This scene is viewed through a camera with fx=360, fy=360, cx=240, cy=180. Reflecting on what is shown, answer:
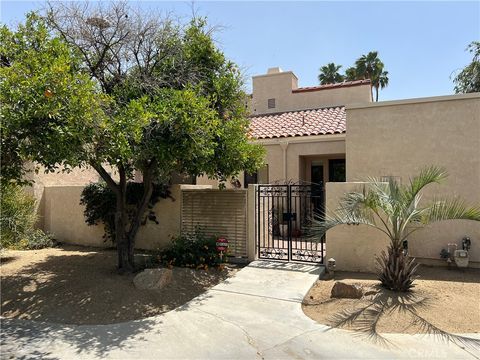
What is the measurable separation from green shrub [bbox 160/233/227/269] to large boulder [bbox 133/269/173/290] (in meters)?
1.40

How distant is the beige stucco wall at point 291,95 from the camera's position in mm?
17406

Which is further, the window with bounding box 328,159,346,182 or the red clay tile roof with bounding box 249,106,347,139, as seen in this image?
the window with bounding box 328,159,346,182

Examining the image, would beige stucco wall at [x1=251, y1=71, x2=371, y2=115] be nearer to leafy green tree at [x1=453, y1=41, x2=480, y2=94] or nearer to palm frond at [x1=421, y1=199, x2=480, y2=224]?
leafy green tree at [x1=453, y1=41, x2=480, y2=94]

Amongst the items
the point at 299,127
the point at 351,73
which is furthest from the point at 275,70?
the point at 351,73

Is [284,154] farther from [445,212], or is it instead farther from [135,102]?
[135,102]

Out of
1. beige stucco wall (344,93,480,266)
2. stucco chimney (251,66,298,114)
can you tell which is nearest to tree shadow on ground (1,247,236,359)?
beige stucco wall (344,93,480,266)

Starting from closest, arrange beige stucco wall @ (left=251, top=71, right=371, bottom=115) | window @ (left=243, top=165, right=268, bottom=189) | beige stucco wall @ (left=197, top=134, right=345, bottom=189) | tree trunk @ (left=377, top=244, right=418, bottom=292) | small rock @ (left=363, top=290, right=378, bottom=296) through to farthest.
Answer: small rock @ (left=363, top=290, right=378, bottom=296), tree trunk @ (left=377, top=244, right=418, bottom=292), beige stucco wall @ (left=197, top=134, right=345, bottom=189), window @ (left=243, top=165, right=268, bottom=189), beige stucco wall @ (left=251, top=71, right=371, bottom=115)

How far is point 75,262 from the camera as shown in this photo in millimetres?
10586

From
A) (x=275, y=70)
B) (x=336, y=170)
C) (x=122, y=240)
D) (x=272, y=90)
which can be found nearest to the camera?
(x=122, y=240)

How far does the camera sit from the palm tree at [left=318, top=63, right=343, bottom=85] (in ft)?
140

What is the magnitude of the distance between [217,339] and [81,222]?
9.76 meters

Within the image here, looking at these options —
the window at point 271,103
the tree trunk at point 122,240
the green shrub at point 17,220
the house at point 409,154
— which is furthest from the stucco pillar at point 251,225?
the window at point 271,103

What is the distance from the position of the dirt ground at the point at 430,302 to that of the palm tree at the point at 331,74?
36492 mm

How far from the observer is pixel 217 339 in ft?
18.6
